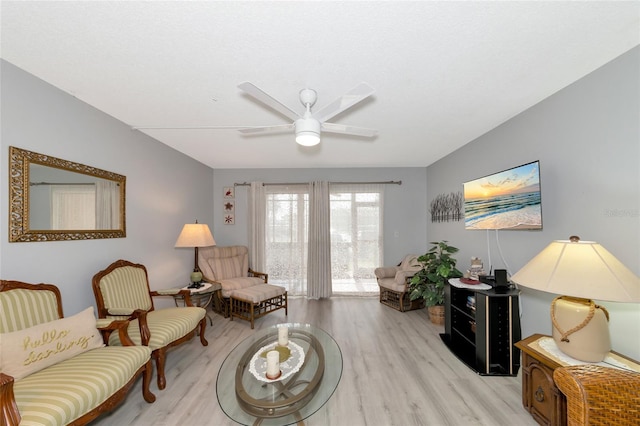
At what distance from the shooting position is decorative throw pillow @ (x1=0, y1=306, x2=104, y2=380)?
4.57 feet

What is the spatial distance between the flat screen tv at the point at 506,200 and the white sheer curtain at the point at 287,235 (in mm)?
2743

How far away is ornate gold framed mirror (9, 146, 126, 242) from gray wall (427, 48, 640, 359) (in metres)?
3.81

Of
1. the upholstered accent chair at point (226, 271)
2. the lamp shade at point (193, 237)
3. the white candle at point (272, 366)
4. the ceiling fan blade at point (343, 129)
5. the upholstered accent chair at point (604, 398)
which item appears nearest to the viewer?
the upholstered accent chair at point (604, 398)

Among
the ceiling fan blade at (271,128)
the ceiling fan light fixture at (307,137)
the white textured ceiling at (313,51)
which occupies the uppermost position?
the white textured ceiling at (313,51)

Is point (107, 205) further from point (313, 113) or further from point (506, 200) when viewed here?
point (506, 200)

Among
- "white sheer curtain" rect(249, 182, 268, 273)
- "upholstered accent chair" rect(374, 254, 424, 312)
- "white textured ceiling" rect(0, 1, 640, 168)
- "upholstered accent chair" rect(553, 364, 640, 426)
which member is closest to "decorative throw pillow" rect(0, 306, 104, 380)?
"white textured ceiling" rect(0, 1, 640, 168)

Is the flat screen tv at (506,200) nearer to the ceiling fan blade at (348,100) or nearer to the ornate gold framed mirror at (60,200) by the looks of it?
the ceiling fan blade at (348,100)

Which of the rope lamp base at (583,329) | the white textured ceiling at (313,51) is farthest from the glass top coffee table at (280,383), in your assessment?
the white textured ceiling at (313,51)

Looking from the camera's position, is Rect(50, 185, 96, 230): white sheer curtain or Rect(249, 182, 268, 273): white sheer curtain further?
Rect(249, 182, 268, 273): white sheer curtain

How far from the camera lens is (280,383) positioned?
163 cm

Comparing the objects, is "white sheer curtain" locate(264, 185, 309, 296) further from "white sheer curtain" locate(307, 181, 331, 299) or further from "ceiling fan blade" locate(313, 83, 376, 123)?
"ceiling fan blade" locate(313, 83, 376, 123)

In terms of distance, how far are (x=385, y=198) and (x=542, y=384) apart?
11.3 feet

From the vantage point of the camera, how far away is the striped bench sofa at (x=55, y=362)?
1.24m

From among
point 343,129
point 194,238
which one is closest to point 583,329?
point 343,129
